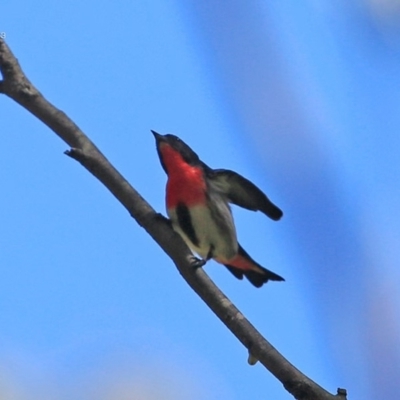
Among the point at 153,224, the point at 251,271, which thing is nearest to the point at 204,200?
the point at 251,271

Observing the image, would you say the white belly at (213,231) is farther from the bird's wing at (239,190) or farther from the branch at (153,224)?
the branch at (153,224)

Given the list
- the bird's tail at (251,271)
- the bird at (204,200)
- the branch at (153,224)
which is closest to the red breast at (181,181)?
the bird at (204,200)

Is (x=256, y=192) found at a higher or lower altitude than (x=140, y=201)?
higher

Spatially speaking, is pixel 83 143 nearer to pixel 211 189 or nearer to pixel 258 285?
pixel 211 189

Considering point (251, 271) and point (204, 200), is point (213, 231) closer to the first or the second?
point (204, 200)

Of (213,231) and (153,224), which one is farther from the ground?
(213,231)

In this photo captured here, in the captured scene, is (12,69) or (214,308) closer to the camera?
(12,69)

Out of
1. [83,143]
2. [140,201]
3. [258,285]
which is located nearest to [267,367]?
[140,201]
